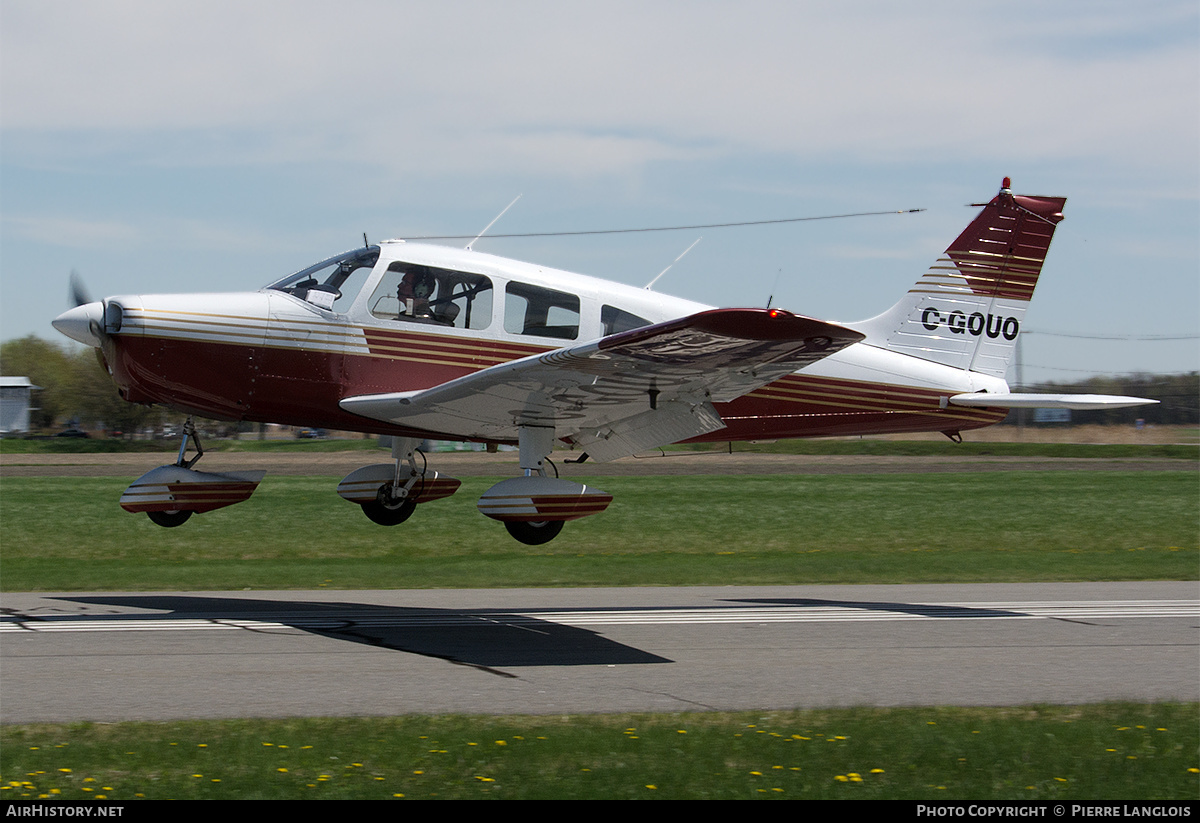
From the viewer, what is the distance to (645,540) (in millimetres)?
19109

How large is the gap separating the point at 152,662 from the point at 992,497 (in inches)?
906

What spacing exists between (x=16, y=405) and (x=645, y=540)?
114ft

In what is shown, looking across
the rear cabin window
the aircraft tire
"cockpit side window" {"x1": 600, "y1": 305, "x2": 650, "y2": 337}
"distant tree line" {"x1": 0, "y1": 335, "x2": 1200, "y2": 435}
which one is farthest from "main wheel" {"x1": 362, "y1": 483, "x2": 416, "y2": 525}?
"distant tree line" {"x1": 0, "y1": 335, "x2": 1200, "y2": 435}

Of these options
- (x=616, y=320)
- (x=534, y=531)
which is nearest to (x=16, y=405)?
(x=534, y=531)

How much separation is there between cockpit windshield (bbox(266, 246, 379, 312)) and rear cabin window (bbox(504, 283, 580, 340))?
4.65 feet

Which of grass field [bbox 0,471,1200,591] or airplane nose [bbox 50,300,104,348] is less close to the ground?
airplane nose [bbox 50,300,104,348]

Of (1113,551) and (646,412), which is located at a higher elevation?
(646,412)

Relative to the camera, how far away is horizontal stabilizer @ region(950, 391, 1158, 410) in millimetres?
10734

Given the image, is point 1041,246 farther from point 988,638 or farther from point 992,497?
point 992,497

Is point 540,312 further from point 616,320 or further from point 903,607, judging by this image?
point 903,607

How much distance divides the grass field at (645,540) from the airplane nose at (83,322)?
4.20 meters

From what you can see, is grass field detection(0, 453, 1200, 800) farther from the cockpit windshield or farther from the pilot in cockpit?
the pilot in cockpit
